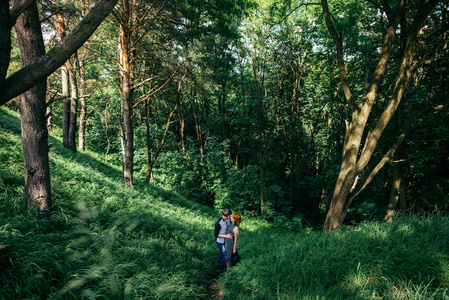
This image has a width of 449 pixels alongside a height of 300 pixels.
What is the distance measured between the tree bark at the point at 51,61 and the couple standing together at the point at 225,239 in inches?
151

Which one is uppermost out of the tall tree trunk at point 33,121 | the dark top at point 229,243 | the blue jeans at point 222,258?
the tall tree trunk at point 33,121

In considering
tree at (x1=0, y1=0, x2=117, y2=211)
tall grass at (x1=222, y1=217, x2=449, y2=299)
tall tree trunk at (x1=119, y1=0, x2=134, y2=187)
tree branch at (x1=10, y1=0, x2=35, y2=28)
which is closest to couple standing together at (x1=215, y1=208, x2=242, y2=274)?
tall grass at (x1=222, y1=217, x2=449, y2=299)

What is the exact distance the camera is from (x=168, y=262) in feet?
13.8

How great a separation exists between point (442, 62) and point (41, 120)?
37.3ft

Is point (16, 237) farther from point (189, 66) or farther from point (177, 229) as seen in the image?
point (189, 66)

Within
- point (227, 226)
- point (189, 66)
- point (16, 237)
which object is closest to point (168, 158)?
point (189, 66)

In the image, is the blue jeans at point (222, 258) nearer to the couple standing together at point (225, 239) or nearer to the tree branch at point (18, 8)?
the couple standing together at point (225, 239)

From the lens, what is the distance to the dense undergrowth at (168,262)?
2.73m

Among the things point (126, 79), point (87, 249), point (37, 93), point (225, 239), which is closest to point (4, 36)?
point (37, 93)

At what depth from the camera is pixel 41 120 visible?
364 cm

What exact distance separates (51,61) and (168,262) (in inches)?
144

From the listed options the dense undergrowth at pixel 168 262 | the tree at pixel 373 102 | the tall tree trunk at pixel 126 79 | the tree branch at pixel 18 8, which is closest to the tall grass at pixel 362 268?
the dense undergrowth at pixel 168 262

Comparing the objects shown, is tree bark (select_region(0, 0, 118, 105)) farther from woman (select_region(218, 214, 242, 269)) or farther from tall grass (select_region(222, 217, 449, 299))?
woman (select_region(218, 214, 242, 269))

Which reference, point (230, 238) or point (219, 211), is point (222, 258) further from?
point (219, 211)
